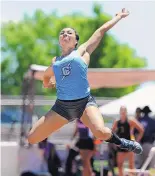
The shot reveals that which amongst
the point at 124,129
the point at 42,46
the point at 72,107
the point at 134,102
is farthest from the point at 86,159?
the point at 42,46

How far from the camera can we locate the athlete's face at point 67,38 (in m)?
6.72

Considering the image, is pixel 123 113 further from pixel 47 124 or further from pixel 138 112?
pixel 47 124

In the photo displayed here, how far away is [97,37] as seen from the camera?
22.4 feet

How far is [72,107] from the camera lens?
670 cm

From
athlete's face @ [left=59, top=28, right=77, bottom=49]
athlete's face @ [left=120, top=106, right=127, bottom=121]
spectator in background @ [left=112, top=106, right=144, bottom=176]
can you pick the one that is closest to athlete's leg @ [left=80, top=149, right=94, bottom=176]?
spectator in background @ [left=112, top=106, right=144, bottom=176]

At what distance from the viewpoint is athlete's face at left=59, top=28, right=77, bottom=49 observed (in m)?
6.72

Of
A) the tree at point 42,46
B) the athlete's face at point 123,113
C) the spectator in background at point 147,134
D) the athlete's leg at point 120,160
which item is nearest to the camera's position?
the athlete's face at point 123,113

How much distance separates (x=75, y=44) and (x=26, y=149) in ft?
18.3

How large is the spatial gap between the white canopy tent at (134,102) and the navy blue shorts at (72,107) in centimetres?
745

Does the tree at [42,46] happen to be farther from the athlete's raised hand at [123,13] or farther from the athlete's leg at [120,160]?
the athlete's raised hand at [123,13]

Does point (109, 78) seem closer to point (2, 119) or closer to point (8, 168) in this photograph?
point (8, 168)

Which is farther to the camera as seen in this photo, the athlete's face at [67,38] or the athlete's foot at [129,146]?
the athlete's foot at [129,146]

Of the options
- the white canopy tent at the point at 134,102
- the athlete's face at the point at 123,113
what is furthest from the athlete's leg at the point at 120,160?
the white canopy tent at the point at 134,102

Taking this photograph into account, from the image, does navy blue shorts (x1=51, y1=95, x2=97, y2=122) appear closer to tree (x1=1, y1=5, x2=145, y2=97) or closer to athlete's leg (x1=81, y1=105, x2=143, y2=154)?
athlete's leg (x1=81, y1=105, x2=143, y2=154)
